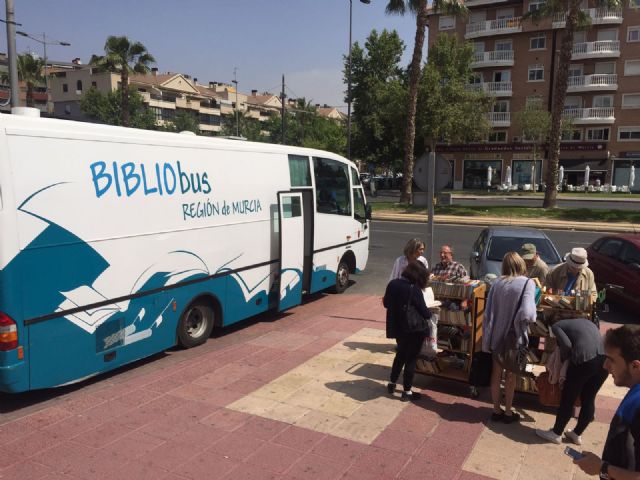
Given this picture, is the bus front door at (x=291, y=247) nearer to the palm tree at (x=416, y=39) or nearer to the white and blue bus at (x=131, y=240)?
the white and blue bus at (x=131, y=240)

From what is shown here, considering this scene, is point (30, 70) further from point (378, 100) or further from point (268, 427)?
point (268, 427)

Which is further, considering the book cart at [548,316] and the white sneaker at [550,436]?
the book cart at [548,316]

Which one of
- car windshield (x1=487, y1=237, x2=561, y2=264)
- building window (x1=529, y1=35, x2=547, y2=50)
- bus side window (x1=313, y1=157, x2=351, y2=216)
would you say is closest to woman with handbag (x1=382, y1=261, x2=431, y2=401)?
bus side window (x1=313, y1=157, x2=351, y2=216)

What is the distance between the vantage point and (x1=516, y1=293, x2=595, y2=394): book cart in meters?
5.38

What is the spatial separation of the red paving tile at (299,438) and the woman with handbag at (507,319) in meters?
1.85

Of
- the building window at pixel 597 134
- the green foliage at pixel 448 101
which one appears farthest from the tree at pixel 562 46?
the building window at pixel 597 134

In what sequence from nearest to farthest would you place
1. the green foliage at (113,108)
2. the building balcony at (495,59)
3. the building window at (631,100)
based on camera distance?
1. the building window at (631,100)
2. the building balcony at (495,59)
3. the green foliage at (113,108)

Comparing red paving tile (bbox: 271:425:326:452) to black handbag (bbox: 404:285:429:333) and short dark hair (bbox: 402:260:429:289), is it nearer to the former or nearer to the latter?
black handbag (bbox: 404:285:429:333)

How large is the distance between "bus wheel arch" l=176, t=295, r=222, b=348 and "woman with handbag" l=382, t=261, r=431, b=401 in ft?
10.1

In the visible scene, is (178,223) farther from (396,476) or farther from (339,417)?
(396,476)

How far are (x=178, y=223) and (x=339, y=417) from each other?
330cm

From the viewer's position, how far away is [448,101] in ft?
132

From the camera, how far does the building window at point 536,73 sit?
49000 millimetres

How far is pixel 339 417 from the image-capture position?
5.23 m
